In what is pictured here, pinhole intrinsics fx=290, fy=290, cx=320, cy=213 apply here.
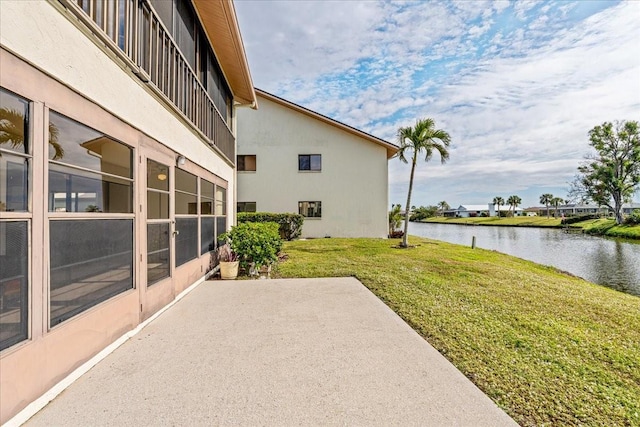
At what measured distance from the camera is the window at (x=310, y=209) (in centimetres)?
1642

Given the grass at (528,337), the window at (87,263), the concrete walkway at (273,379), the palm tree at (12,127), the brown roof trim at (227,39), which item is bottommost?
the grass at (528,337)

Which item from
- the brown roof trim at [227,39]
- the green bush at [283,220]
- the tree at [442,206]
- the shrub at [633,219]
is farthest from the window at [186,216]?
the tree at [442,206]

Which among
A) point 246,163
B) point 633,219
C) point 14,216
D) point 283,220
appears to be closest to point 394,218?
point 283,220

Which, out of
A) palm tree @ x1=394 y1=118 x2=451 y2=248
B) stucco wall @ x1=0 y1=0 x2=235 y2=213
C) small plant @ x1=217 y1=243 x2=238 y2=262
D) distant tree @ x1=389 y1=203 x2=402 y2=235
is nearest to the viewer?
stucco wall @ x1=0 y1=0 x2=235 y2=213

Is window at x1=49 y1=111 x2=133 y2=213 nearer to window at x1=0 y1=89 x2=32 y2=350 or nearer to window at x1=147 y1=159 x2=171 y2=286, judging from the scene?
window at x1=0 y1=89 x2=32 y2=350

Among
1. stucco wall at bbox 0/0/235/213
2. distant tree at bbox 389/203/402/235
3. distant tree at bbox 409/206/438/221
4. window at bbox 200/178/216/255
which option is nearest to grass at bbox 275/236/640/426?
window at bbox 200/178/216/255

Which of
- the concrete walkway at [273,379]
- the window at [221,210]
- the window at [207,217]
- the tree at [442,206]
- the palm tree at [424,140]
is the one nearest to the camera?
the concrete walkway at [273,379]

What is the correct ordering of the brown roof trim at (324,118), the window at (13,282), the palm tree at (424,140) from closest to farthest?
the window at (13,282)
the palm tree at (424,140)
the brown roof trim at (324,118)

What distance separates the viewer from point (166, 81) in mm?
4406

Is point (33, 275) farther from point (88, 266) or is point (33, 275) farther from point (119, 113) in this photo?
point (119, 113)

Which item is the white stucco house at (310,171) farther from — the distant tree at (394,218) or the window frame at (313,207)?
the distant tree at (394,218)

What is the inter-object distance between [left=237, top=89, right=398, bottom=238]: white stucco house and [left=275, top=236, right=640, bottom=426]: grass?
8.64 m

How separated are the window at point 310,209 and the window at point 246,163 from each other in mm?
3387

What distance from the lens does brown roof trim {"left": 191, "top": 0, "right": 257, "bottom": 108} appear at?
224 inches
